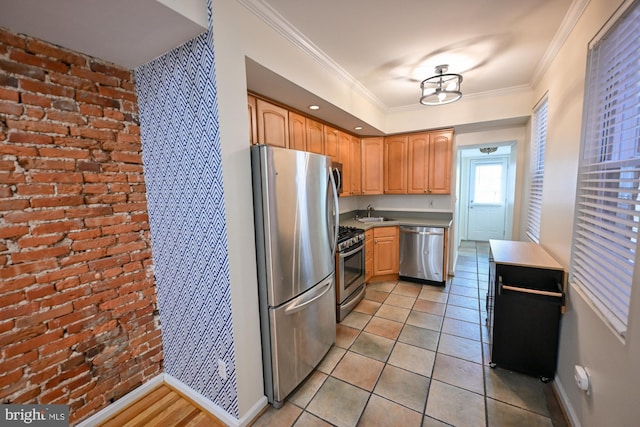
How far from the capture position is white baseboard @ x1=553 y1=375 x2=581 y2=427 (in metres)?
1.47

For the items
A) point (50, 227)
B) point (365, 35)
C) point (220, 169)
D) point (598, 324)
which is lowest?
point (598, 324)

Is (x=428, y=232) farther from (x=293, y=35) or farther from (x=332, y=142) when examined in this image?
(x=293, y=35)

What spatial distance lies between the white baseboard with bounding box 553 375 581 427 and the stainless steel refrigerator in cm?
161

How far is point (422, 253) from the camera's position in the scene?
142 inches

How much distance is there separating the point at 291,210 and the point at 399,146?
9.36ft

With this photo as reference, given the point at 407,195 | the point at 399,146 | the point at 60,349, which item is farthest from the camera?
the point at 407,195

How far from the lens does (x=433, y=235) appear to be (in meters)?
3.51

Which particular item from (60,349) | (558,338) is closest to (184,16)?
(60,349)

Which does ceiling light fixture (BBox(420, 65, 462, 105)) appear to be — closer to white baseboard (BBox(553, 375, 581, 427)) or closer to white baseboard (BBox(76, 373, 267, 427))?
white baseboard (BBox(553, 375, 581, 427))

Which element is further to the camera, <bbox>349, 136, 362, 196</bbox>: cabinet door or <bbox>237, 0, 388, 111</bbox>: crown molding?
<bbox>349, 136, 362, 196</bbox>: cabinet door

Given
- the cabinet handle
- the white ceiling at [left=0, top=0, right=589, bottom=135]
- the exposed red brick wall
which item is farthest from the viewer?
the cabinet handle

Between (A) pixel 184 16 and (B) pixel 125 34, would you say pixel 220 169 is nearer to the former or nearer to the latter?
(A) pixel 184 16

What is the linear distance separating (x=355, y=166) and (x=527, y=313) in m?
2.68

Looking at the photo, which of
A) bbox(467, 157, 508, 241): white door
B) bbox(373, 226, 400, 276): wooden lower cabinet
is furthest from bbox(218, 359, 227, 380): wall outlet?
bbox(467, 157, 508, 241): white door
